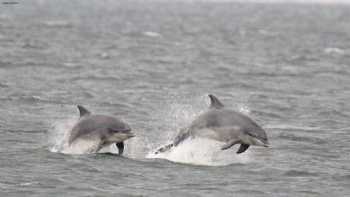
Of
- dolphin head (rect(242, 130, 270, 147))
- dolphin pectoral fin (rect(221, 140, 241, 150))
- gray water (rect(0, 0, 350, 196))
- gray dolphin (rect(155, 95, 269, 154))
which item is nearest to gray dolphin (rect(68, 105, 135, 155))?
gray water (rect(0, 0, 350, 196))

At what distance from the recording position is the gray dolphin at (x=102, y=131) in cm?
2042

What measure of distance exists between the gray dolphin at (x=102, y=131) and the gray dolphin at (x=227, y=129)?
4.33ft

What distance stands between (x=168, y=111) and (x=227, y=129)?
9.05 metres

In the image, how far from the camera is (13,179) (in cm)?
1838

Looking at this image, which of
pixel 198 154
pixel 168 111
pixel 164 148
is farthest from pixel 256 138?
pixel 168 111

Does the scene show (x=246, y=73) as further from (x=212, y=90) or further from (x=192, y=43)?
(x=192, y=43)

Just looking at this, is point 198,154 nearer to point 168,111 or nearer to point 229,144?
point 229,144

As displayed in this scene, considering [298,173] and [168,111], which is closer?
Answer: [298,173]

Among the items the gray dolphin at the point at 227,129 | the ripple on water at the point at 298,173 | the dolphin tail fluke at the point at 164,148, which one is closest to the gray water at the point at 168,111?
the ripple on water at the point at 298,173

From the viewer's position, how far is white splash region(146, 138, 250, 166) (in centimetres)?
2095

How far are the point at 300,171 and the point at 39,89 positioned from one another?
1476cm

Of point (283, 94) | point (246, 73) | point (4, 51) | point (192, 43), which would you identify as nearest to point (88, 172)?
point (283, 94)

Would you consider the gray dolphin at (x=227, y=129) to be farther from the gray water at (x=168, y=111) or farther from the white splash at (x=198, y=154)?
the gray water at (x=168, y=111)

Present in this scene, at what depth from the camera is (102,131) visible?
20469 millimetres
